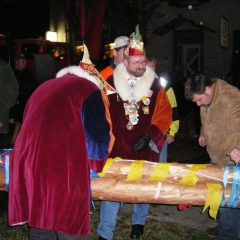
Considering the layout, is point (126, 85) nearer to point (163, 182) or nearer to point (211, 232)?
point (163, 182)

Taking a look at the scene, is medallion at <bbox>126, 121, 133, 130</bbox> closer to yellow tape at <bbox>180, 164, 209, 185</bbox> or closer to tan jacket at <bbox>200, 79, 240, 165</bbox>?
tan jacket at <bbox>200, 79, 240, 165</bbox>

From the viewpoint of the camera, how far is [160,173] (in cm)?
311

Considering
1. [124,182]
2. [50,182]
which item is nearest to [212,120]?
[124,182]

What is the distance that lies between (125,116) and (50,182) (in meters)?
1.45

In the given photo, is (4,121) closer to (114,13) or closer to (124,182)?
(124,182)

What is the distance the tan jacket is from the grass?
48.3 inches

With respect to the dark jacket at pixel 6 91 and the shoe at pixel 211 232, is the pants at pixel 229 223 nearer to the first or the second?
the shoe at pixel 211 232

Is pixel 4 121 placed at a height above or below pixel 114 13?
below

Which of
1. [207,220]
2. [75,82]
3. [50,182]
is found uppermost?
[75,82]

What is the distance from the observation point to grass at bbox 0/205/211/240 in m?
4.19

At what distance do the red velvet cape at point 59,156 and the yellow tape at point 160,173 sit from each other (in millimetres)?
627

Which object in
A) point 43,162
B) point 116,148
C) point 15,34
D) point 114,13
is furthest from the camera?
point 15,34

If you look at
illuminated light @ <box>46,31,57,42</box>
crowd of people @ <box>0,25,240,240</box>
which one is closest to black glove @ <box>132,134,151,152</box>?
crowd of people @ <box>0,25,240,240</box>

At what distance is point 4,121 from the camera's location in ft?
15.0
